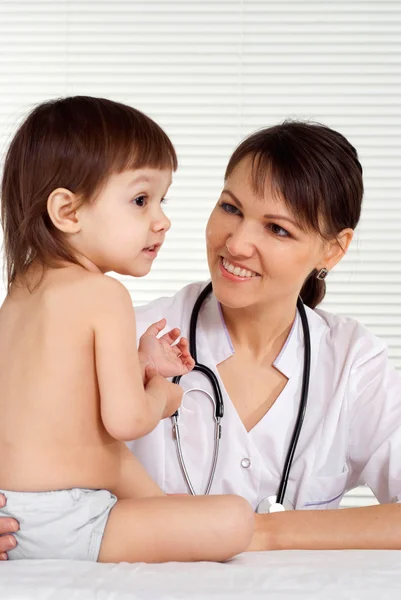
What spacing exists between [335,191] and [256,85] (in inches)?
61.3

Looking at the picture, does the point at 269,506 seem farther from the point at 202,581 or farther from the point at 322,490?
the point at 202,581

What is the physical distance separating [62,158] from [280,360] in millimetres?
838

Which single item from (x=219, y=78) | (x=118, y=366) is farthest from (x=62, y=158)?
(x=219, y=78)

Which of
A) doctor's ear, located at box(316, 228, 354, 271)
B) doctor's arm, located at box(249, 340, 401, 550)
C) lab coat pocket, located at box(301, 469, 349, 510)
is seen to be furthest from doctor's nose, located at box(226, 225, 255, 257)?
lab coat pocket, located at box(301, 469, 349, 510)

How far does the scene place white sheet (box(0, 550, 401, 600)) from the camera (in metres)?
1.12

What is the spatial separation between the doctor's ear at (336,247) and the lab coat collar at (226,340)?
151 millimetres

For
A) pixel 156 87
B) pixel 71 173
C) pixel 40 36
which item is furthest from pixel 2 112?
pixel 71 173

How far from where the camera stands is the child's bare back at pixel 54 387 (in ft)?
4.26

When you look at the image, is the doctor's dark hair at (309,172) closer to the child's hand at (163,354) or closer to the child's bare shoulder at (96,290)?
the child's hand at (163,354)

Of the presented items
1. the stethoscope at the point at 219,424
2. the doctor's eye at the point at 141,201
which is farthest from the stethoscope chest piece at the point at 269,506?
the doctor's eye at the point at 141,201

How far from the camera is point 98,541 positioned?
131 centimetres

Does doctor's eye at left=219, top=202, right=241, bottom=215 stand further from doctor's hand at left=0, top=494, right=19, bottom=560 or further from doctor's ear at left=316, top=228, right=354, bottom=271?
doctor's hand at left=0, top=494, right=19, bottom=560

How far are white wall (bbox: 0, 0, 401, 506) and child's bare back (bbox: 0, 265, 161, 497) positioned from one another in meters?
2.04

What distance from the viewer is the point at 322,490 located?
190cm
